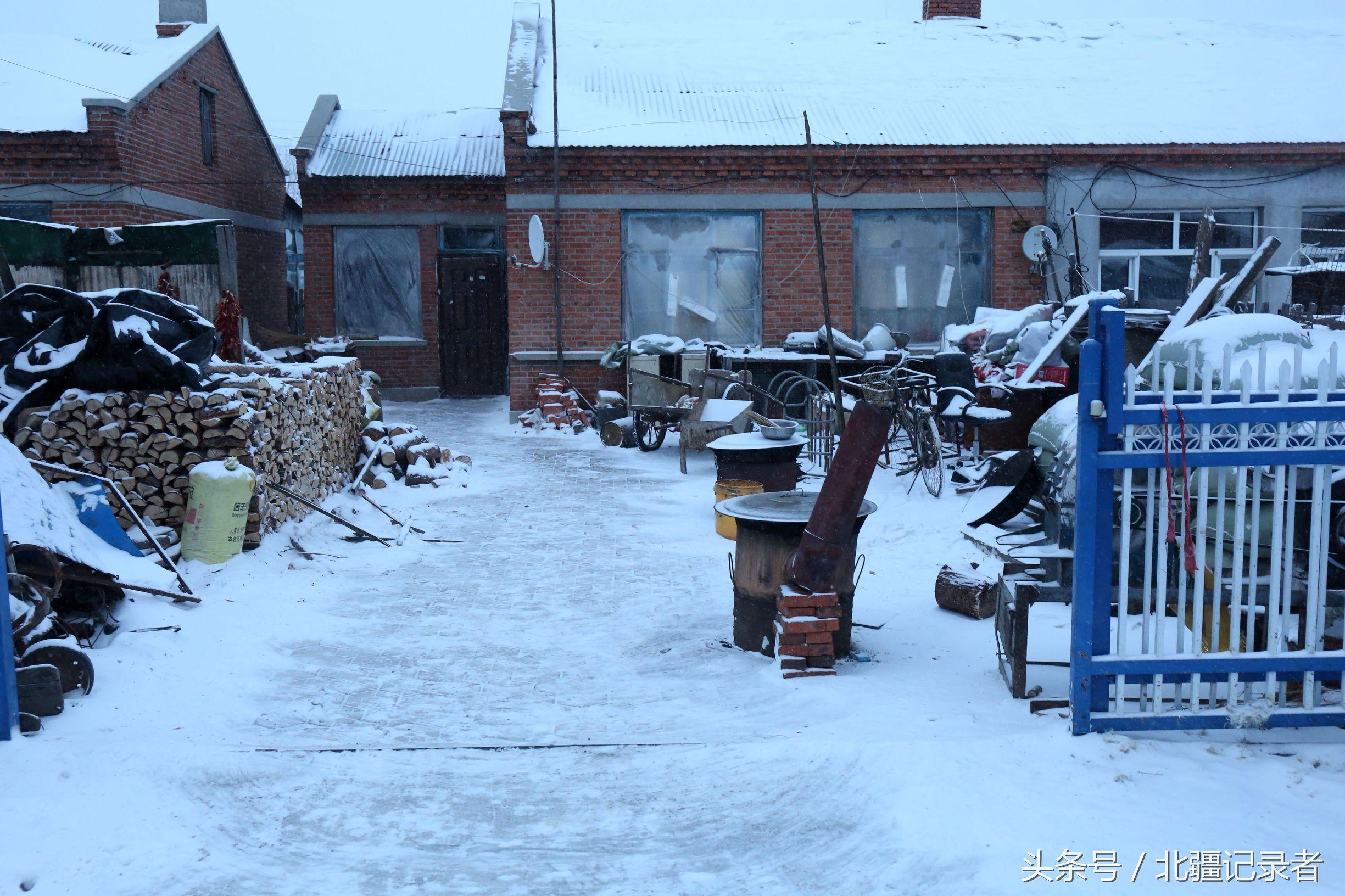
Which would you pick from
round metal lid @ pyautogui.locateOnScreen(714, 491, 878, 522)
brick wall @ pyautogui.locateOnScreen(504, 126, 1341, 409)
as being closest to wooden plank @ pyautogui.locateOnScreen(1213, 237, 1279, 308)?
round metal lid @ pyautogui.locateOnScreen(714, 491, 878, 522)

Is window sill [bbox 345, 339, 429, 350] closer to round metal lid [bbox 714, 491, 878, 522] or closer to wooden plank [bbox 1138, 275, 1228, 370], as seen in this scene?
wooden plank [bbox 1138, 275, 1228, 370]

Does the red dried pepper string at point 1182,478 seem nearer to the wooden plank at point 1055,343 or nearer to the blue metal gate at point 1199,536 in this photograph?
the blue metal gate at point 1199,536

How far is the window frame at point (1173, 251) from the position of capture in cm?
1609

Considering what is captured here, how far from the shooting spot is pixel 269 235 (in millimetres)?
20672

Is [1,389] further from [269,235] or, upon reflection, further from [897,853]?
[269,235]

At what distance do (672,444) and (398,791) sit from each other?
9.65 metres

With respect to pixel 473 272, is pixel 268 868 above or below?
below

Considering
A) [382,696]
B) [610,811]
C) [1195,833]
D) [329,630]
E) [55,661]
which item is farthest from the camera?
[329,630]

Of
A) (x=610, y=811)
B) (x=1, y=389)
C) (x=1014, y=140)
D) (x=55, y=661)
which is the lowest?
(x=610, y=811)

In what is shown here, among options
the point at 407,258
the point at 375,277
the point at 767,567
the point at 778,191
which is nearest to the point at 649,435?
the point at 778,191

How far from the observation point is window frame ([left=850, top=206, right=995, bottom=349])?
16.0 meters

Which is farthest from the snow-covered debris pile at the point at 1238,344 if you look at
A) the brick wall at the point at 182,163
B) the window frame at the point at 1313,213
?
the brick wall at the point at 182,163

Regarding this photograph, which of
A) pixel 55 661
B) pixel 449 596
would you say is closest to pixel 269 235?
pixel 449 596

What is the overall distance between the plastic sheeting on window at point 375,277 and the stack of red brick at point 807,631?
1491 cm
